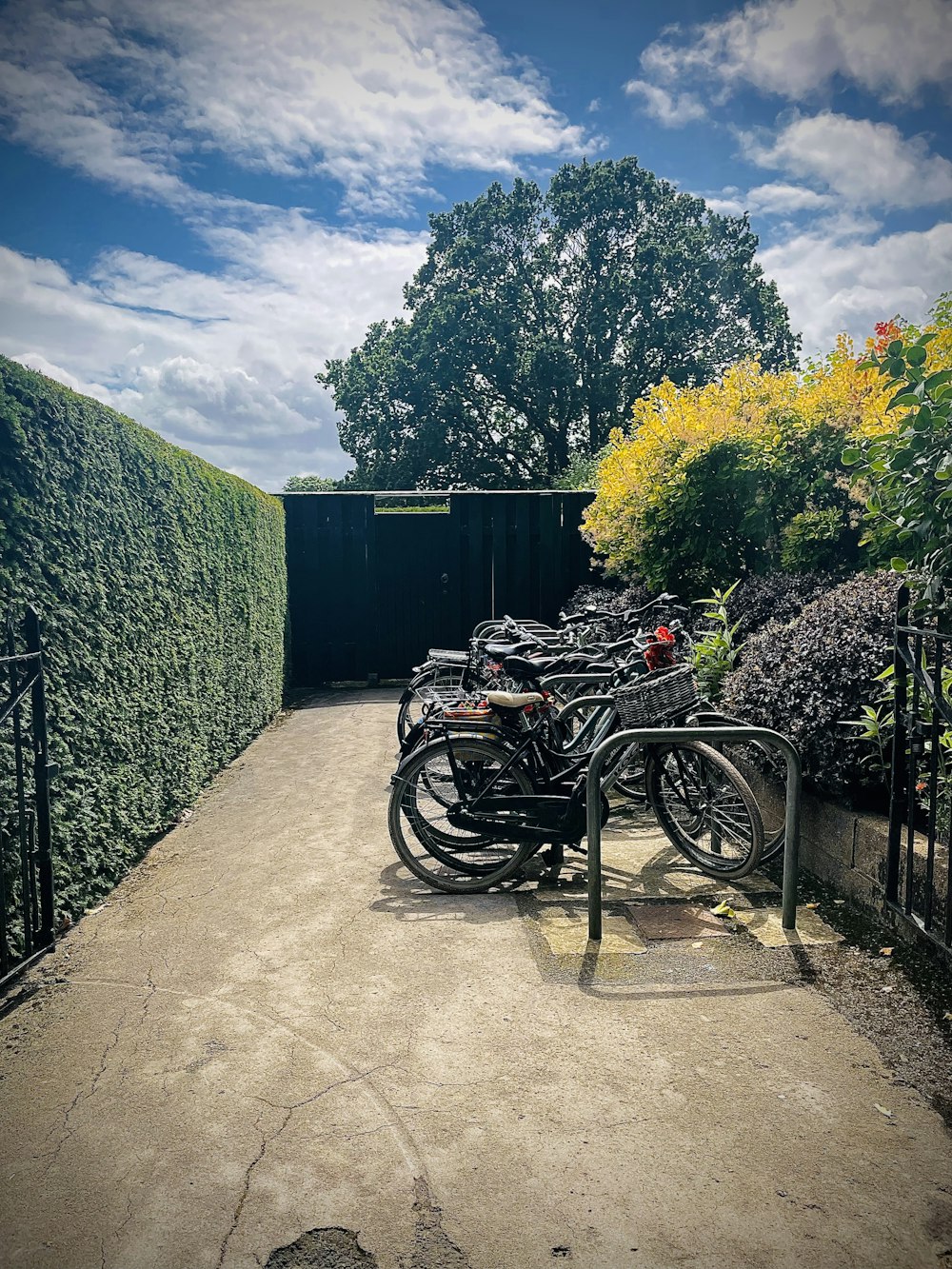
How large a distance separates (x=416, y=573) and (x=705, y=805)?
825 cm

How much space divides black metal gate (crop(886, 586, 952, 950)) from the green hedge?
11.0ft

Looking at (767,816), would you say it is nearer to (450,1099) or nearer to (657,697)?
(657,697)

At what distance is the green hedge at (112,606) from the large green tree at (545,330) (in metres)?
19.6

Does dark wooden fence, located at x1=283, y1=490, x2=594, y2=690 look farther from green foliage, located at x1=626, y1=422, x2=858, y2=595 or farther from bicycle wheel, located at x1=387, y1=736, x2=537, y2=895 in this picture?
bicycle wheel, located at x1=387, y1=736, x2=537, y2=895

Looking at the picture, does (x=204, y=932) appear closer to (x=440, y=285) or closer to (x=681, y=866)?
(x=681, y=866)

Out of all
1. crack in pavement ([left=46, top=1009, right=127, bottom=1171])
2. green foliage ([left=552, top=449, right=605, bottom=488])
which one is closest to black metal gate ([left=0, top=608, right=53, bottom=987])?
crack in pavement ([left=46, top=1009, right=127, bottom=1171])

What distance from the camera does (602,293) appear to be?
2534cm

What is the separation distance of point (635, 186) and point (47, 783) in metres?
27.8

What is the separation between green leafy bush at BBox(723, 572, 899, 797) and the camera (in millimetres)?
3969

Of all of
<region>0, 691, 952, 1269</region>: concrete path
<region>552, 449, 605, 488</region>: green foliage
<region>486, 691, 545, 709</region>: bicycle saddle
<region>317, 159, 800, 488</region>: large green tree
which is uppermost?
<region>317, 159, 800, 488</region>: large green tree

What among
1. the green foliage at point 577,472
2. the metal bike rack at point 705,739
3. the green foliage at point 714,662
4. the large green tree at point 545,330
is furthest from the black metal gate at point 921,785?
the large green tree at point 545,330

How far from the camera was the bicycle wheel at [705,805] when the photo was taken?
402 cm

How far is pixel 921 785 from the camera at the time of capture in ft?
11.7

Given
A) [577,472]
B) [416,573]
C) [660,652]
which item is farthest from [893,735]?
[577,472]
